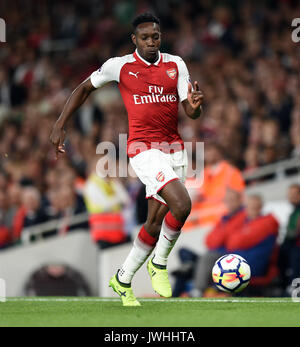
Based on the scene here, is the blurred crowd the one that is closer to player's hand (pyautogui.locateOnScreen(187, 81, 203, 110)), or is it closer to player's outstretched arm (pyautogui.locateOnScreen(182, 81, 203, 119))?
player's outstretched arm (pyautogui.locateOnScreen(182, 81, 203, 119))

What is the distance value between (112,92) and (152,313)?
36.8 ft

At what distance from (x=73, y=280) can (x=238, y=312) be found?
7266mm

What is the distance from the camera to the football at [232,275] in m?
8.54

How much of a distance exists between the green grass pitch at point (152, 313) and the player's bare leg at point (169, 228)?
23 cm

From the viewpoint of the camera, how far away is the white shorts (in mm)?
8125

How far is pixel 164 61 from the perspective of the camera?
8.56m

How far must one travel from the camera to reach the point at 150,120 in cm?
842

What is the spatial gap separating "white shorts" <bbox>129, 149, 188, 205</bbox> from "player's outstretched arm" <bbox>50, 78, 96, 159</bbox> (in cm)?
72

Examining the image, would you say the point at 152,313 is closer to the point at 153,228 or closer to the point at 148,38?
the point at 153,228

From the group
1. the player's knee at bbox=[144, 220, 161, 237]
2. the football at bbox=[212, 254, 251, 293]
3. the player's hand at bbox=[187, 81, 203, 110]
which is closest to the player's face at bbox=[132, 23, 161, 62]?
the player's hand at bbox=[187, 81, 203, 110]

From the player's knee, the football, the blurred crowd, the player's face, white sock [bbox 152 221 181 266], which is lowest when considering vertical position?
the football

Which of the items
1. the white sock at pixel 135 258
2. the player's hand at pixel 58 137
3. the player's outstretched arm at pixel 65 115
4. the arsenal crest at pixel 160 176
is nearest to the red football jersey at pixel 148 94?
the player's outstretched arm at pixel 65 115

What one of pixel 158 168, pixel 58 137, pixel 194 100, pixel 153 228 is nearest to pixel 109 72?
pixel 58 137
